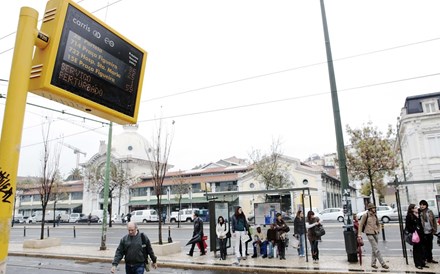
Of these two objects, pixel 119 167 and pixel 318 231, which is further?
pixel 119 167

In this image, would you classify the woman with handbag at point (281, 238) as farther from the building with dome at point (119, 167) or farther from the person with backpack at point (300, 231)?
the building with dome at point (119, 167)

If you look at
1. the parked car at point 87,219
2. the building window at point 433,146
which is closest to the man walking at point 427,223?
the building window at point 433,146

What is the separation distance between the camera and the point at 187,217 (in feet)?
147

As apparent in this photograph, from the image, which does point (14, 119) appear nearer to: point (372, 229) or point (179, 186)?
point (372, 229)

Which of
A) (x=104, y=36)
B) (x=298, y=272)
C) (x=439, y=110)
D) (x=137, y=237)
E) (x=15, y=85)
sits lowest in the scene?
(x=298, y=272)

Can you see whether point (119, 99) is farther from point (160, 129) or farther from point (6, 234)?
point (160, 129)

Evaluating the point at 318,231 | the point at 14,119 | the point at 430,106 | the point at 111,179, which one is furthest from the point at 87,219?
the point at 14,119

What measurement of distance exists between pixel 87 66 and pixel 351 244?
977cm

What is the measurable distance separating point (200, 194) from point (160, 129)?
38.4 m

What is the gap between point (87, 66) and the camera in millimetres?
5023

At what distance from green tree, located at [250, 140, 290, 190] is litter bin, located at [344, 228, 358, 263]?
27.4 m

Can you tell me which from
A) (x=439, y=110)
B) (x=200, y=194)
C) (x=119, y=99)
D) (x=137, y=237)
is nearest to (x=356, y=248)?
(x=137, y=237)

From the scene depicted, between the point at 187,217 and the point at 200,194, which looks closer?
the point at 187,217

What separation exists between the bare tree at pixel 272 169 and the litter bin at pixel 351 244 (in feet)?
90.0
